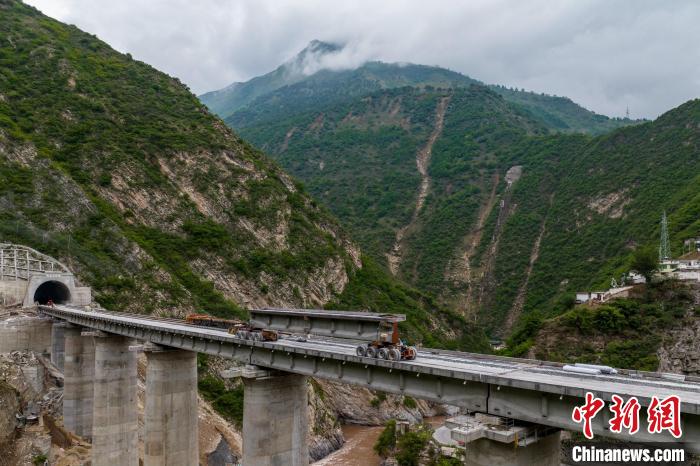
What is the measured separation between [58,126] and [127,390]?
53077 millimetres

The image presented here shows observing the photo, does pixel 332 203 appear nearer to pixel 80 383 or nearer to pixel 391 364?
pixel 80 383

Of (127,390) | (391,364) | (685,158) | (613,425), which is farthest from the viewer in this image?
(685,158)

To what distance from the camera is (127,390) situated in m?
40.5

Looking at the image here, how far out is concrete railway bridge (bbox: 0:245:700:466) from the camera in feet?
52.6

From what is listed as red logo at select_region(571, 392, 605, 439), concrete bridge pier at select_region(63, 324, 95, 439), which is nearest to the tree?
red logo at select_region(571, 392, 605, 439)

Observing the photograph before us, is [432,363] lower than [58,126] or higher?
lower

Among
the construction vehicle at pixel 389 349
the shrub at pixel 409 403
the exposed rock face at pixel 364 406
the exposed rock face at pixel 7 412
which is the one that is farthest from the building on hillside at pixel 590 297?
the exposed rock face at pixel 7 412

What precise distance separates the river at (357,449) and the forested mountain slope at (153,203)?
2047cm

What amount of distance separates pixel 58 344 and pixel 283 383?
103ft

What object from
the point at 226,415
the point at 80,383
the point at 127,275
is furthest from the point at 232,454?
the point at 127,275

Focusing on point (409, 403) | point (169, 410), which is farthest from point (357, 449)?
point (169, 410)

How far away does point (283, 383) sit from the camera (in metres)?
26.9

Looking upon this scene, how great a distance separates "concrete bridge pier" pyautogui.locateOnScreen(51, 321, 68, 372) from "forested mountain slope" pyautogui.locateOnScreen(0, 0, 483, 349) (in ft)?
30.6

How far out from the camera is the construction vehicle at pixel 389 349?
20703mm
